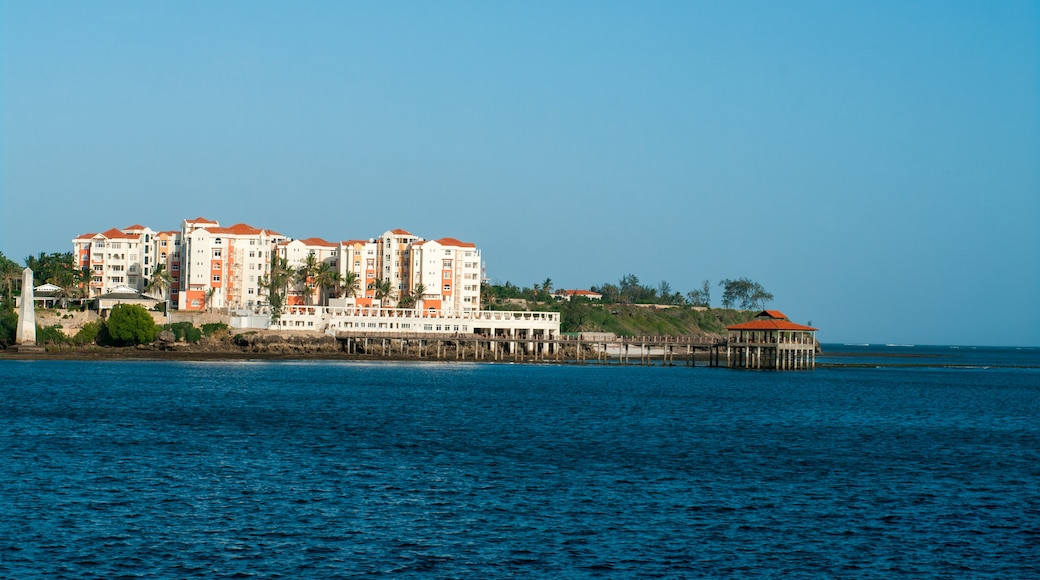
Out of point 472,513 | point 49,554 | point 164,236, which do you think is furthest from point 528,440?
point 164,236

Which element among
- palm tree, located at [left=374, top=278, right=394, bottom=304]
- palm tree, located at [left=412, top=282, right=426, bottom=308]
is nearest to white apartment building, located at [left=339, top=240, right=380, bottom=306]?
palm tree, located at [left=374, top=278, right=394, bottom=304]

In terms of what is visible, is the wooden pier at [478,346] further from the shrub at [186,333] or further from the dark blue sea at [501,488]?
the dark blue sea at [501,488]

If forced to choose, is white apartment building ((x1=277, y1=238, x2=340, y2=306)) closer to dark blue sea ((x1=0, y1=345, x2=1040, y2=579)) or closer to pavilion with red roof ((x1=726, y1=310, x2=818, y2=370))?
pavilion with red roof ((x1=726, y1=310, x2=818, y2=370))

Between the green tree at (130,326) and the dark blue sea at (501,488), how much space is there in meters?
43.5

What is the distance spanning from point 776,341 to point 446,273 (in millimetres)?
41710

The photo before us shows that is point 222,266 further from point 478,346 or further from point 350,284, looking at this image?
point 478,346

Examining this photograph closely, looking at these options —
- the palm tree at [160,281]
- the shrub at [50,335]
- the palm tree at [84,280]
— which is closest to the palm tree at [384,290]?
the palm tree at [160,281]

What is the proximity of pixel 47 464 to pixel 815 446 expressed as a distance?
93.0 ft

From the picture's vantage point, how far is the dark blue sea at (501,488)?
23719 millimetres

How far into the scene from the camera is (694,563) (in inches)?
934

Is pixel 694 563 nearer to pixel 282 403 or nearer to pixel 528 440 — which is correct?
pixel 528 440

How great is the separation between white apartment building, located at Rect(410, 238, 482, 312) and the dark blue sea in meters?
62.7

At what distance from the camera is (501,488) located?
31.8 meters

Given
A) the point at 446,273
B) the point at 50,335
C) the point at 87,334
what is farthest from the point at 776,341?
the point at 50,335
